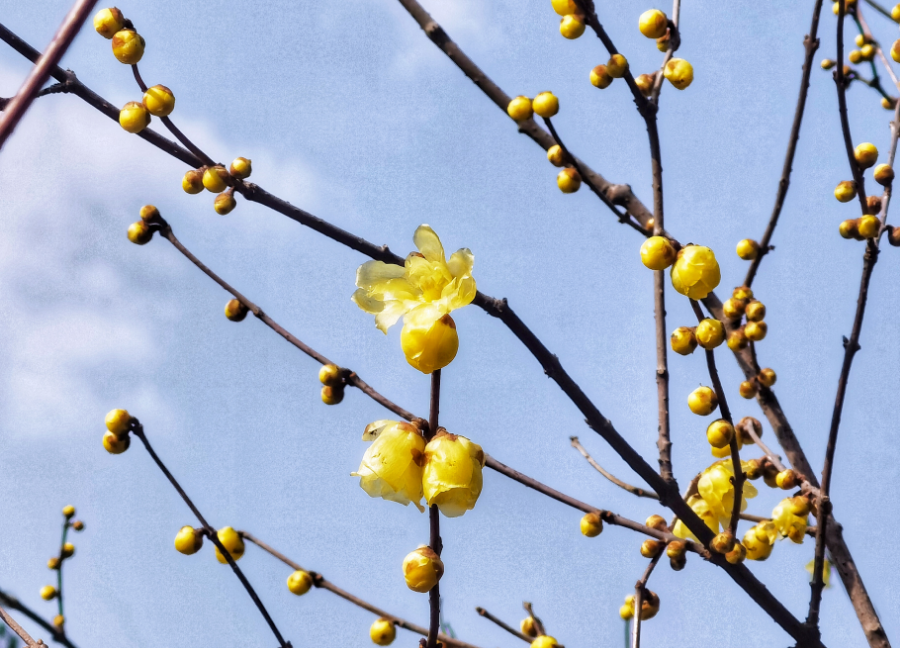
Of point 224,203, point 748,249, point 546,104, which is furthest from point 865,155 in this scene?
point 224,203

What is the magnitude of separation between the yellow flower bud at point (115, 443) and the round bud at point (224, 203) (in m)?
0.75

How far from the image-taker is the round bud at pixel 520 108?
194 centimetres

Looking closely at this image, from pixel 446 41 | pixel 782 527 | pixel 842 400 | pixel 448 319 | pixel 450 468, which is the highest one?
pixel 446 41

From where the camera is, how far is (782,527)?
1.94 m

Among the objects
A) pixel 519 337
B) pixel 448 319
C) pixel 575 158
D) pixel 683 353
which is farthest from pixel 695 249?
pixel 575 158

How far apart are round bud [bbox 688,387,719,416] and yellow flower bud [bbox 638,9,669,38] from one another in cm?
101

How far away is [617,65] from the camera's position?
1896 millimetres

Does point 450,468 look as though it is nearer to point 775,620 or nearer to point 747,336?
point 775,620

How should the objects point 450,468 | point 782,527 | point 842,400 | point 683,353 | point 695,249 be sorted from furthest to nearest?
point 782,527
point 842,400
point 683,353
point 695,249
point 450,468

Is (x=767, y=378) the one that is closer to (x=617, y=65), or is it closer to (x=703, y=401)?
(x=703, y=401)

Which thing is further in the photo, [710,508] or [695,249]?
[710,508]

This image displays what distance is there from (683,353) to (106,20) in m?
1.39

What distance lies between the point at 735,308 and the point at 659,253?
66cm

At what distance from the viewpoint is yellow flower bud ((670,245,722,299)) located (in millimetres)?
1408
